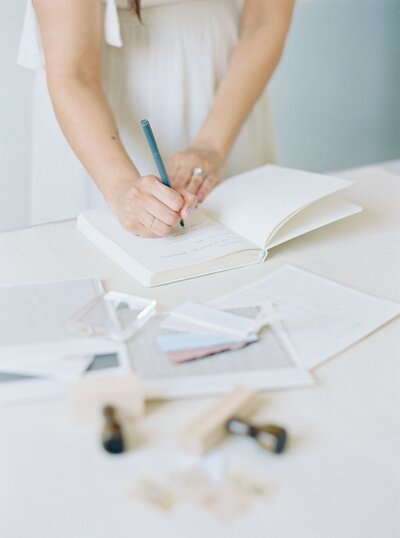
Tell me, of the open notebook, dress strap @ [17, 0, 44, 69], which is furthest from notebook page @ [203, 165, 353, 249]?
dress strap @ [17, 0, 44, 69]

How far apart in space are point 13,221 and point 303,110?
46.3 inches

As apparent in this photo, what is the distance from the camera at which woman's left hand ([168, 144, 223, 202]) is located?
1468 millimetres

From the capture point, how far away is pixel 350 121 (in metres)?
3.28

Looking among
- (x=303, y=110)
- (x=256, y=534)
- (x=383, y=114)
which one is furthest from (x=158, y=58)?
(x=383, y=114)

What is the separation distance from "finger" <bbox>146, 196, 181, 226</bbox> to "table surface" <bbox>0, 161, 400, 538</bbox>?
0.39 m

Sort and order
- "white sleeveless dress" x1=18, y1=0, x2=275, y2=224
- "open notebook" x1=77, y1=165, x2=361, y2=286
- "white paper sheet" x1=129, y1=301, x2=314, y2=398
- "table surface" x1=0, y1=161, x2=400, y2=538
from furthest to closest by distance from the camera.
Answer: "white sleeveless dress" x1=18, y1=0, x2=275, y2=224 < "open notebook" x1=77, y1=165, x2=361, y2=286 < "white paper sheet" x1=129, y1=301, x2=314, y2=398 < "table surface" x1=0, y1=161, x2=400, y2=538

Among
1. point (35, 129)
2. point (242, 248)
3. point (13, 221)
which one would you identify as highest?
point (242, 248)

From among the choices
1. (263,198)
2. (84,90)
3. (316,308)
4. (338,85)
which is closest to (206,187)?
(263,198)

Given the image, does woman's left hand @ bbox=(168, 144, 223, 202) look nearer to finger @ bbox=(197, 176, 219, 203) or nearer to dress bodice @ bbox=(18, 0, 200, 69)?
finger @ bbox=(197, 176, 219, 203)

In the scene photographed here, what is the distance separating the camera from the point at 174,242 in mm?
1294

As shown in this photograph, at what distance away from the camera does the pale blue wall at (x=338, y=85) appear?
10.0 ft

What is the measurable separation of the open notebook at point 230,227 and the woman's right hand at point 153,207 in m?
0.02

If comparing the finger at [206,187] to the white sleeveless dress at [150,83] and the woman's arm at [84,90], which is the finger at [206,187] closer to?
the woman's arm at [84,90]

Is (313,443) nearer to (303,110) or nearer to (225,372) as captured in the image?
(225,372)
